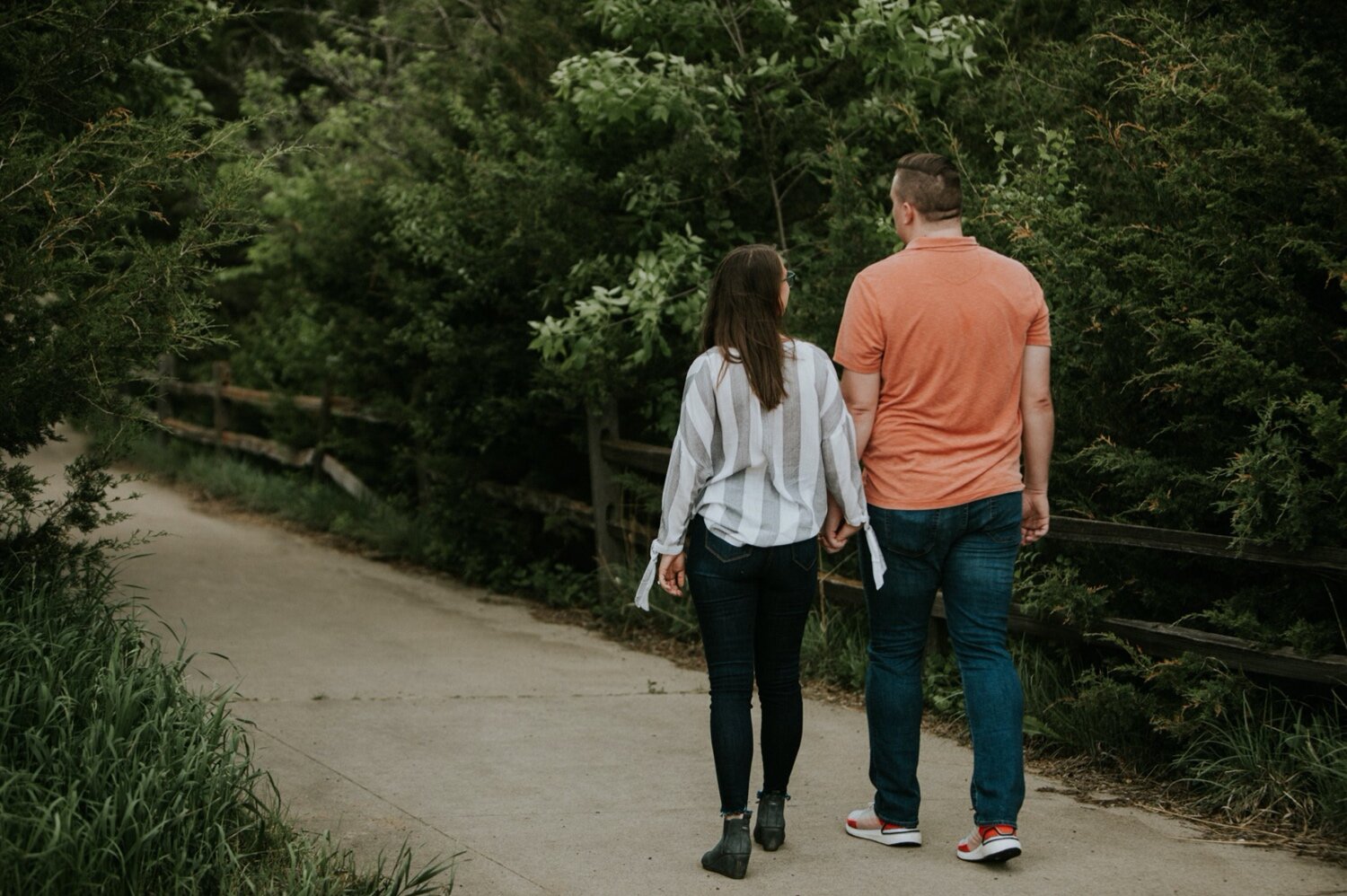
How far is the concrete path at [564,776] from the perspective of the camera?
4.46 meters

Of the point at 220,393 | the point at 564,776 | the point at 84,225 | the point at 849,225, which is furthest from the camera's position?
the point at 220,393

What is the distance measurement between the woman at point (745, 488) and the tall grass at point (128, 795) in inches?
39.7

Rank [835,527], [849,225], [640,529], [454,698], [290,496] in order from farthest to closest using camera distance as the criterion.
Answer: [290,496] < [640,529] < [849,225] < [454,698] < [835,527]

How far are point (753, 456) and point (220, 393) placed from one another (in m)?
14.6

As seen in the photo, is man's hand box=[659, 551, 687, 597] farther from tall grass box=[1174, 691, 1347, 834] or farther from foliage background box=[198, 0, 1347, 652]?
tall grass box=[1174, 691, 1347, 834]

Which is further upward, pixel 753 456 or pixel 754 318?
pixel 754 318

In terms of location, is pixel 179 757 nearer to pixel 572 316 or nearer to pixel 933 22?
pixel 572 316

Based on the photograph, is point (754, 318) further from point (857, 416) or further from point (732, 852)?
point (732, 852)

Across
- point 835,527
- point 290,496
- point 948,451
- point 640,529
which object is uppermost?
point 948,451

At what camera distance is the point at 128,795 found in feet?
12.5

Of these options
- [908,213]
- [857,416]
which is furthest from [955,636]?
[908,213]

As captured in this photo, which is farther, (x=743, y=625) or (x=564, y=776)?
(x=564, y=776)

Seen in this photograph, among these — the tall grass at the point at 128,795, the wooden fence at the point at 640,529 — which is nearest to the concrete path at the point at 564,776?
the tall grass at the point at 128,795

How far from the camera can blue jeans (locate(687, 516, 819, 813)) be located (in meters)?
4.42
